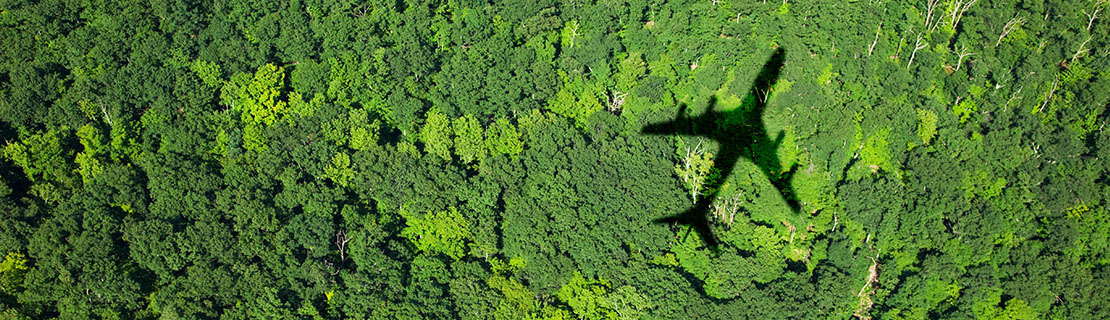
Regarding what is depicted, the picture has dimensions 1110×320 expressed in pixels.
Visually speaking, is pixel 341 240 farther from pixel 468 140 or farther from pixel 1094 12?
pixel 1094 12

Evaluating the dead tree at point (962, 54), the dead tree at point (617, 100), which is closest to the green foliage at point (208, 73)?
the dead tree at point (617, 100)

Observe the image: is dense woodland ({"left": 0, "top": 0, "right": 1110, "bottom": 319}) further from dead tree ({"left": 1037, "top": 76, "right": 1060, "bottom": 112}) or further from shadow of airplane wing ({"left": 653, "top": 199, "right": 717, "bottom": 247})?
shadow of airplane wing ({"left": 653, "top": 199, "right": 717, "bottom": 247})

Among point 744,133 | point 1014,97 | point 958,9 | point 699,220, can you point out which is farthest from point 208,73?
point 1014,97

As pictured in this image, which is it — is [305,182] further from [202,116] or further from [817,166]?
[817,166]

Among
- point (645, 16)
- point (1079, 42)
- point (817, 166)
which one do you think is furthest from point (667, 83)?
point (1079, 42)

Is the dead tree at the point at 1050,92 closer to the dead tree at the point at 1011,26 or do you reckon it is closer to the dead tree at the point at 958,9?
the dead tree at the point at 1011,26
